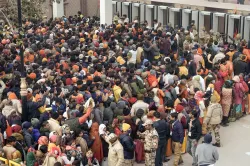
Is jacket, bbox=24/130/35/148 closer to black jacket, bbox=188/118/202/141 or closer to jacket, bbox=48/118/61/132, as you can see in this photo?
jacket, bbox=48/118/61/132

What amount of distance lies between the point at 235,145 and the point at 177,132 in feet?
8.35

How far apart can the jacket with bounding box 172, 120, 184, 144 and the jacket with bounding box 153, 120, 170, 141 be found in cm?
17

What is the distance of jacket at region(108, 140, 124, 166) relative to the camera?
9367 mm

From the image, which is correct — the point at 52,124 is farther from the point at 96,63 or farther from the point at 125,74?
Result: the point at 96,63

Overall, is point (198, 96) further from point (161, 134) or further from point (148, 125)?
point (148, 125)

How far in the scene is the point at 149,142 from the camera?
9906mm

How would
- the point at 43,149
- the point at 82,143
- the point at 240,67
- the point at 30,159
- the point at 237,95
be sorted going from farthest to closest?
the point at 240,67
the point at 237,95
the point at 82,143
the point at 43,149
the point at 30,159

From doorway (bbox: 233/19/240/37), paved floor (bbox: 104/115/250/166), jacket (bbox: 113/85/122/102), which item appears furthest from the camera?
doorway (bbox: 233/19/240/37)

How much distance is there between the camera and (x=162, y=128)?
1031cm

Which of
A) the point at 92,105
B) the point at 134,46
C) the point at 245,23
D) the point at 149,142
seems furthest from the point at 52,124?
the point at 245,23

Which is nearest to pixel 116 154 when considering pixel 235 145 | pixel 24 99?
pixel 24 99

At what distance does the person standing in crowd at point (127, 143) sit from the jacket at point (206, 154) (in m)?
1.36

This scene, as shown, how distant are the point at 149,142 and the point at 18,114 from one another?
3.41m

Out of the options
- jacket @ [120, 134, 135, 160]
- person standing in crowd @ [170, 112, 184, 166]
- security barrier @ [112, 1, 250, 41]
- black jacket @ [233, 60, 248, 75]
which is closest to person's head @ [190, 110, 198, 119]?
person standing in crowd @ [170, 112, 184, 166]
